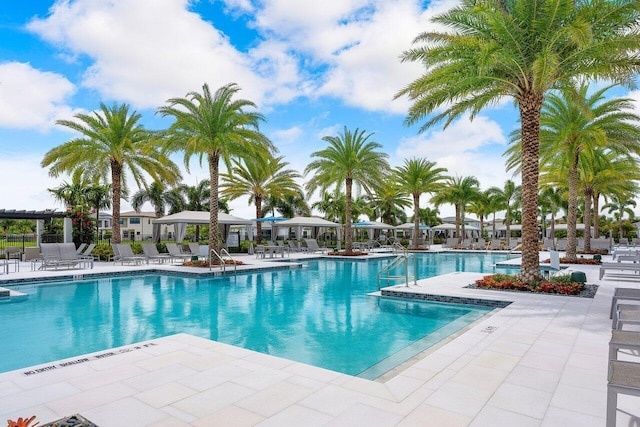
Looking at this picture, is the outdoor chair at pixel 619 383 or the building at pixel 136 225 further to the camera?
the building at pixel 136 225

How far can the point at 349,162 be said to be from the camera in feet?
85.3

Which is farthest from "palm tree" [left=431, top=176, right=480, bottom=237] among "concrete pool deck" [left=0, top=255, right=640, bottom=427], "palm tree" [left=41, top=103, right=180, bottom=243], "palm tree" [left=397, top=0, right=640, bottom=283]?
"concrete pool deck" [left=0, top=255, right=640, bottom=427]

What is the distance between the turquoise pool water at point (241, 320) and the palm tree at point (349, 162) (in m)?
13.2

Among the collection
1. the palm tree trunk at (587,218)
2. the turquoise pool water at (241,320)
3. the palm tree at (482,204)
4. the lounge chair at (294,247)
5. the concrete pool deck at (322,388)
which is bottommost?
the turquoise pool water at (241,320)

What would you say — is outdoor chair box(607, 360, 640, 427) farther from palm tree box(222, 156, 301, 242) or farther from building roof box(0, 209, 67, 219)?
palm tree box(222, 156, 301, 242)

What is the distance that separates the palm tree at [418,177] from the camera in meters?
33.2

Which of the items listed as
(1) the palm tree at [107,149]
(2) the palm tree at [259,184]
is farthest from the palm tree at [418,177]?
(1) the palm tree at [107,149]

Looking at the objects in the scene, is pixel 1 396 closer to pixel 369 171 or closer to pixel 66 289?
pixel 66 289

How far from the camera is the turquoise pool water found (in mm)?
6594

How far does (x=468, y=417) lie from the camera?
11.8 feet

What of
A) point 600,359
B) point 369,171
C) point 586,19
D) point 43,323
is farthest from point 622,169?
point 43,323

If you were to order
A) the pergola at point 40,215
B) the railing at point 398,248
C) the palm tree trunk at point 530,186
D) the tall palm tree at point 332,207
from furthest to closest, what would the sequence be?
the tall palm tree at point 332,207 → the railing at point 398,248 → the pergola at point 40,215 → the palm tree trunk at point 530,186

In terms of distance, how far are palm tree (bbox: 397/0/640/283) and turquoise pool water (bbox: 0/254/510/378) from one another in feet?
15.8

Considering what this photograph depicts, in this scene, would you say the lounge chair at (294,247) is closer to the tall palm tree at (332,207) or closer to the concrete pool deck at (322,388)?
the concrete pool deck at (322,388)
